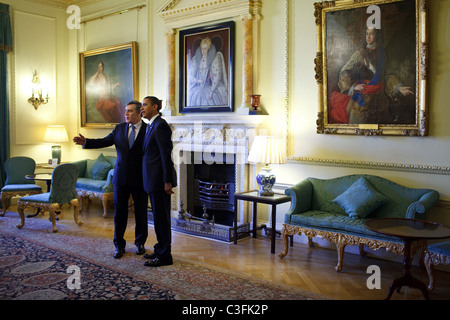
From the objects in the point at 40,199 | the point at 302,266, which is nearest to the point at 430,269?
the point at 302,266

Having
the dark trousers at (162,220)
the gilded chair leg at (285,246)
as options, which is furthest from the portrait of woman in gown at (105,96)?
the gilded chair leg at (285,246)

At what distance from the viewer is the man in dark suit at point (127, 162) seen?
14.2 ft

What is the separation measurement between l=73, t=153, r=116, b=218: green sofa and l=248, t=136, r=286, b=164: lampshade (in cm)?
250

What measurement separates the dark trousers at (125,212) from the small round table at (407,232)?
224 centimetres

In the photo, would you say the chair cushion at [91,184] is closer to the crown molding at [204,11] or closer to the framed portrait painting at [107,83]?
the framed portrait painting at [107,83]

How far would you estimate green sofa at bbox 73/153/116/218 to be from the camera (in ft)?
21.6

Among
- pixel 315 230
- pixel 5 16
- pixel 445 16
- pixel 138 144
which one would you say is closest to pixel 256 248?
pixel 315 230

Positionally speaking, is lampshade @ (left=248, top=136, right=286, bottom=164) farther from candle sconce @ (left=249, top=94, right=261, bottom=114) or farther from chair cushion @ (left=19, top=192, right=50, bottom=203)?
chair cushion @ (left=19, top=192, right=50, bottom=203)

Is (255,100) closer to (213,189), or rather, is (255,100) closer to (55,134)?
(213,189)

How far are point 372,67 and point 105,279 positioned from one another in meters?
3.33

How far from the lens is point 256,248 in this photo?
16.1 ft
